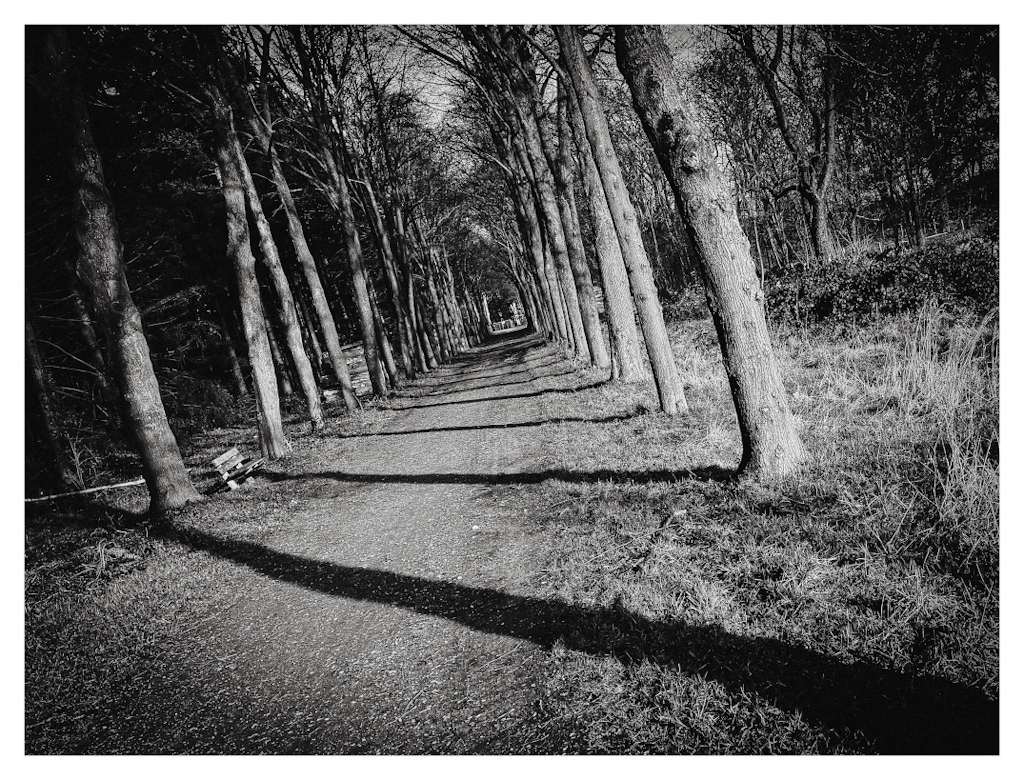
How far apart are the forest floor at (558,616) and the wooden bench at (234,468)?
1.82 metres

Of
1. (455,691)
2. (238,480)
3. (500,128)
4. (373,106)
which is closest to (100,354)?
(238,480)

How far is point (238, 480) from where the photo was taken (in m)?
8.47

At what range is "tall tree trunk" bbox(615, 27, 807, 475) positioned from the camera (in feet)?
13.5

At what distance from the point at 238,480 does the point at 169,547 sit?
2.98m

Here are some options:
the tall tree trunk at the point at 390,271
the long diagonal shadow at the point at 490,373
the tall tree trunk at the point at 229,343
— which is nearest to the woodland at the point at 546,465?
the tall tree trunk at the point at 390,271

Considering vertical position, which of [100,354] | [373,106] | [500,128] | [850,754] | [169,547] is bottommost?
[850,754]

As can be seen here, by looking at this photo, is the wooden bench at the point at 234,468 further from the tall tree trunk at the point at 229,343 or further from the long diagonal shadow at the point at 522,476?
the tall tree trunk at the point at 229,343

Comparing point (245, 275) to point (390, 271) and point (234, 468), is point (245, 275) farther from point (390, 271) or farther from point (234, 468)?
point (390, 271)

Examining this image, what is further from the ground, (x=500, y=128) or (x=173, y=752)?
(x=500, y=128)

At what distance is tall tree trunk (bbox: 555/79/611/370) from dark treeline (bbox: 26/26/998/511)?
8cm

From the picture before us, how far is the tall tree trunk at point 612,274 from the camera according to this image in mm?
9609

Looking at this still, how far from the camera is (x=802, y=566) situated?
9.39 feet

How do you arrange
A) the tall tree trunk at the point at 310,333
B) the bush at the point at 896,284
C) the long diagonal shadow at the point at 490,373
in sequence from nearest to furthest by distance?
the bush at the point at 896,284 < the long diagonal shadow at the point at 490,373 < the tall tree trunk at the point at 310,333
